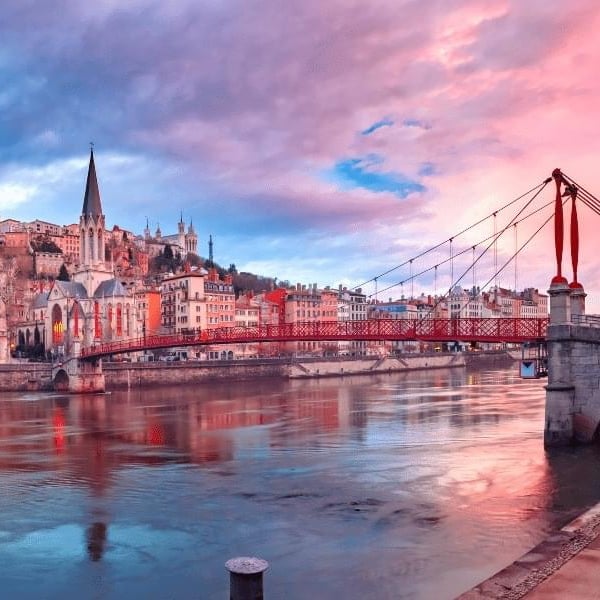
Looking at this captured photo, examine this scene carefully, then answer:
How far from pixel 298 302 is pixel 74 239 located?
70188 millimetres

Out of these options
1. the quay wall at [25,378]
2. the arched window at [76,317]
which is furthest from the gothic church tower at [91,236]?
the quay wall at [25,378]

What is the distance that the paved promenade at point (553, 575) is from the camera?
7.47 metres

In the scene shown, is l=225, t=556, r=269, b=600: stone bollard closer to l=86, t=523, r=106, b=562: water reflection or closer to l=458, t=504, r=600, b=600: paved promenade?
l=458, t=504, r=600, b=600: paved promenade

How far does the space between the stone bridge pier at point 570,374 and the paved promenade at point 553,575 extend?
10.2 metres

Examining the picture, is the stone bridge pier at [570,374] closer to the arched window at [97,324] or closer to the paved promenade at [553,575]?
the paved promenade at [553,575]

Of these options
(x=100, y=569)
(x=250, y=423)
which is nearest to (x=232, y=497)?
(x=100, y=569)

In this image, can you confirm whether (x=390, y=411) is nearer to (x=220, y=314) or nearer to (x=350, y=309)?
(x=220, y=314)

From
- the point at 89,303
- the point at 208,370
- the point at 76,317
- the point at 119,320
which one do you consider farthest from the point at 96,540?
the point at 89,303

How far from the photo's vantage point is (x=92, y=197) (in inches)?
3642

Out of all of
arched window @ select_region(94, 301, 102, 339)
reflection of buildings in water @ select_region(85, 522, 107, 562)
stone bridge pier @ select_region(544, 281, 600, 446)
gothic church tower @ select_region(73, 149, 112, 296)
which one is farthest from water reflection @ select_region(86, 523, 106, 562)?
gothic church tower @ select_region(73, 149, 112, 296)

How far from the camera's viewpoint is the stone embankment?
6028 centimetres

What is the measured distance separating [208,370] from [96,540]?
5529 cm

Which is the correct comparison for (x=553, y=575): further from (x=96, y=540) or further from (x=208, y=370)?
(x=208, y=370)

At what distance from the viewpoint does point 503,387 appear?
53.6 meters
